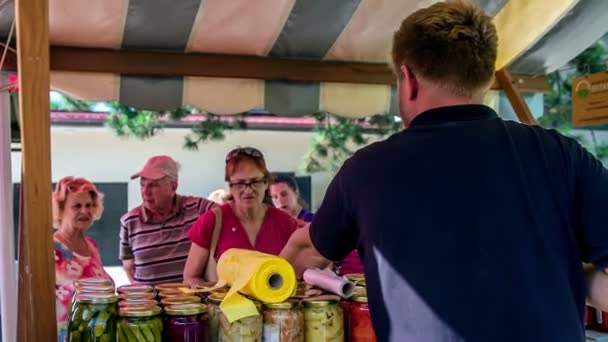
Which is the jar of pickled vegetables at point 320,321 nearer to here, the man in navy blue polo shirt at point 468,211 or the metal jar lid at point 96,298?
the man in navy blue polo shirt at point 468,211

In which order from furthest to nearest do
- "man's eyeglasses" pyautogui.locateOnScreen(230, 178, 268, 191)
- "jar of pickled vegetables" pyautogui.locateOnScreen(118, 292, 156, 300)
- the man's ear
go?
1. "man's eyeglasses" pyautogui.locateOnScreen(230, 178, 268, 191)
2. "jar of pickled vegetables" pyautogui.locateOnScreen(118, 292, 156, 300)
3. the man's ear

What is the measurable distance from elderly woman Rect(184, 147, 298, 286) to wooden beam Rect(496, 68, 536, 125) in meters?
1.22

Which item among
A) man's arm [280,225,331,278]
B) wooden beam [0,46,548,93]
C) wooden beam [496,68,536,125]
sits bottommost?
man's arm [280,225,331,278]

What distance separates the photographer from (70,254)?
3002mm

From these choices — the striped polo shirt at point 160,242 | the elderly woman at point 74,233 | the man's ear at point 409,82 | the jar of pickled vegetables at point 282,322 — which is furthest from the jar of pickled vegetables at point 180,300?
the striped polo shirt at point 160,242

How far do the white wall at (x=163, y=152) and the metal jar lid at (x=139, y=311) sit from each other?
257 inches

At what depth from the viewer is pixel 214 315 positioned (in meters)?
1.38

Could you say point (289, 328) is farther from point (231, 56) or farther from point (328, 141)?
point (328, 141)

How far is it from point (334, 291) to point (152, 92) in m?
1.76

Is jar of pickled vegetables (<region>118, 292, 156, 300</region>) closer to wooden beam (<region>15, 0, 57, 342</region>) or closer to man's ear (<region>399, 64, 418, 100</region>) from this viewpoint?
wooden beam (<region>15, 0, 57, 342</region>)

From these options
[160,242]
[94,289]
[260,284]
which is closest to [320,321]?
[260,284]

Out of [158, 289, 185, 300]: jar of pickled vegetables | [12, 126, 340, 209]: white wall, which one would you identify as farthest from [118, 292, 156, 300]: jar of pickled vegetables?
[12, 126, 340, 209]: white wall

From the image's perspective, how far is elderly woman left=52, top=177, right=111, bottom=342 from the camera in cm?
291

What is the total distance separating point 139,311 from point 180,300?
0.40ft
